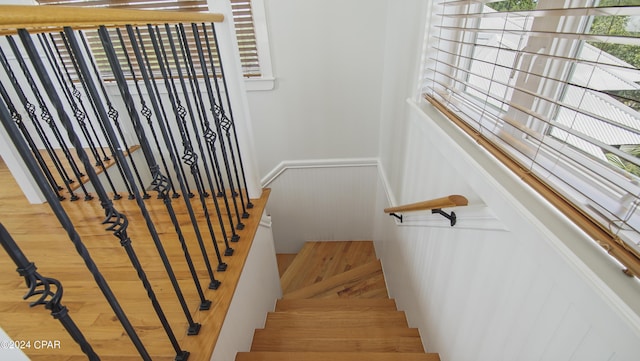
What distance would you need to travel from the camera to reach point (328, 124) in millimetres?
3051

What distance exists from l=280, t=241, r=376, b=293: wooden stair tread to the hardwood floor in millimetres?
1533

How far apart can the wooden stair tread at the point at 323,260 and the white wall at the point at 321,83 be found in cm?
113

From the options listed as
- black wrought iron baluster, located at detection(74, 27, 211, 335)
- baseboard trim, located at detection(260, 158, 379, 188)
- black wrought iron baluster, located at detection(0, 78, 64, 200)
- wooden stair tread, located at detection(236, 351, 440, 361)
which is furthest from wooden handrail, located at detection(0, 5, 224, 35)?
baseboard trim, located at detection(260, 158, 379, 188)

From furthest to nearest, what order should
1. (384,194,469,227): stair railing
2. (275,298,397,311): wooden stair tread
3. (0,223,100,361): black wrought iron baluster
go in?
(275,298,397,311): wooden stair tread → (384,194,469,227): stair railing → (0,223,100,361): black wrought iron baluster

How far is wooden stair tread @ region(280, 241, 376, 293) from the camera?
10.6 ft

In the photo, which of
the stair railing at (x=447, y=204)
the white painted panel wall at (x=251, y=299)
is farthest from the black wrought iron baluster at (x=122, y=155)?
the stair railing at (x=447, y=204)

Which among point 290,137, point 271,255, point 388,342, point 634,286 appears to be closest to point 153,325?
point 271,255

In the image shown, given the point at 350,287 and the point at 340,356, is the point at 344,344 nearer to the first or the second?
the point at 340,356

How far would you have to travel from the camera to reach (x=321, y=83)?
2828mm

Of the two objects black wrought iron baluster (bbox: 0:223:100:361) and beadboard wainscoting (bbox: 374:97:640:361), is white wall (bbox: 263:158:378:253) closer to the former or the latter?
beadboard wainscoting (bbox: 374:97:640:361)

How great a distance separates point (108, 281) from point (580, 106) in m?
1.87

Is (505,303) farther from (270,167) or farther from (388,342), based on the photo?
(270,167)

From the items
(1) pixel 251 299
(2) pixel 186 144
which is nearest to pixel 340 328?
(1) pixel 251 299

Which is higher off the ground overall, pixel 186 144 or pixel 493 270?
pixel 186 144
